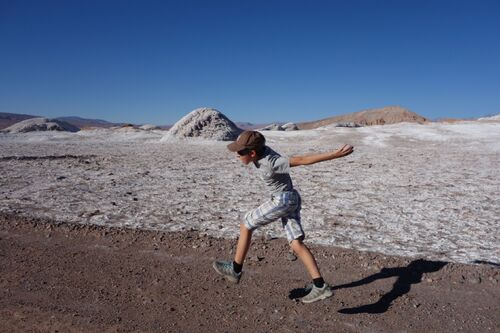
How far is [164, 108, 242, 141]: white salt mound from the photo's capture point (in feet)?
82.4

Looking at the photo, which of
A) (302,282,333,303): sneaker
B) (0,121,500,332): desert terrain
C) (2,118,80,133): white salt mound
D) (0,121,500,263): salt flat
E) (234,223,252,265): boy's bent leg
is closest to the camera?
(0,121,500,332): desert terrain

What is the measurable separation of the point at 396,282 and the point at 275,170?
2.00m

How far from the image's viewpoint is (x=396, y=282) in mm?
4797

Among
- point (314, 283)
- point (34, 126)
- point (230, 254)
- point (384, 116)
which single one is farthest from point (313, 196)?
point (384, 116)

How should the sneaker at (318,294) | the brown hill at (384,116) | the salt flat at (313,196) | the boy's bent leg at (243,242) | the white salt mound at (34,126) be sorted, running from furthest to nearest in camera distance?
the brown hill at (384,116)
the white salt mound at (34,126)
the salt flat at (313,196)
the boy's bent leg at (243,242)
the sneaker at (318,294)

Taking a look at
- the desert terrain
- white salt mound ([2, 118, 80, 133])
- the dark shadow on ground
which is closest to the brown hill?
white salt mound ([2, 118, 80, 133])

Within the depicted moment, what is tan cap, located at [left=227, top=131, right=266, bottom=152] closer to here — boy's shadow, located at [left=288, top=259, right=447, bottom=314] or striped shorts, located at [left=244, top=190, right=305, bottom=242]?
striped shorts, located at [left=244, top=190, right=305, bottom=242]

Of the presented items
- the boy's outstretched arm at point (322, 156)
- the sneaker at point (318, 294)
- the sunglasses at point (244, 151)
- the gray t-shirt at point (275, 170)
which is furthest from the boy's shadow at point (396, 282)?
the sunglasses at point (244, 151)

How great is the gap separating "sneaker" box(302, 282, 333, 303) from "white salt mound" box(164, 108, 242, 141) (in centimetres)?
2074

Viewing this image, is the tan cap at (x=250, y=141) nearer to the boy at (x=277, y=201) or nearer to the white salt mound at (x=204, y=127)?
the boy at (x=277, y=201)

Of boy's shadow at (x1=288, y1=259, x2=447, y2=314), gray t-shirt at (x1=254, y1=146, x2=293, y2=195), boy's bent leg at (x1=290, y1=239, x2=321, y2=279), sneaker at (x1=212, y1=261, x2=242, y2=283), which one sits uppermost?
gray t-shirt at (x1=254, y1=146, x2=293, y2=195)

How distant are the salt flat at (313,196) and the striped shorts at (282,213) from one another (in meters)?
1.90

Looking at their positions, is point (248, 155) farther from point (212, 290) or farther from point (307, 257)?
point (212, 290)

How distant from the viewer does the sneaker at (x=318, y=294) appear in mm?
4133
